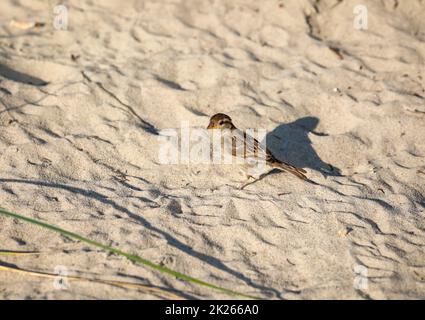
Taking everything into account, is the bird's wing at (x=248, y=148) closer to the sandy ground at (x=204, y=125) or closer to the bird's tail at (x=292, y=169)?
the bird's tail at (x=292, y=169)

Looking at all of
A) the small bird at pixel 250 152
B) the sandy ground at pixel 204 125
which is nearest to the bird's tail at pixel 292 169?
the small bird at pixel 250 152

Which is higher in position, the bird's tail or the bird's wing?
the bird's wing

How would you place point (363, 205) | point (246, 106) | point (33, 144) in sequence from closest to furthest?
1. point (363, 205)
2. point (33, 144)
3. point (246, 106)

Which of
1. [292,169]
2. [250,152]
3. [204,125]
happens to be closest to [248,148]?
[250,152]

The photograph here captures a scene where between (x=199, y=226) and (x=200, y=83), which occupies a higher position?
(x=200, y=83)

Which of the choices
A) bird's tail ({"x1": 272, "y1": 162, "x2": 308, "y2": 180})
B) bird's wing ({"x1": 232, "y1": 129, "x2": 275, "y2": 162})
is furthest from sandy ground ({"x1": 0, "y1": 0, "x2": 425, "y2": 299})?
bird's wing ({"x1": 232, "y1": 129, "x2": 275, "y2": 162})

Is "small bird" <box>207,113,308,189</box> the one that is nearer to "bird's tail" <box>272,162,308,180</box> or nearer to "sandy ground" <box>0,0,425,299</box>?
"bird's tail" <box>272,162,308,180</box>
